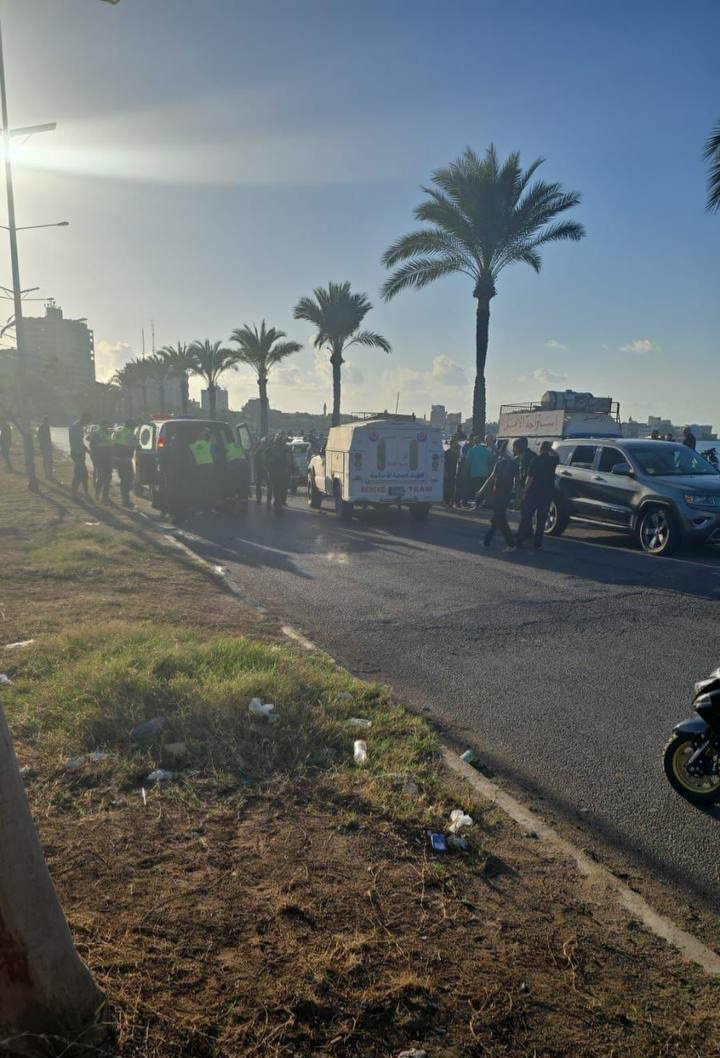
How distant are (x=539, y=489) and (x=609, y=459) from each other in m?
2.26

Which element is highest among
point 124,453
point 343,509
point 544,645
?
point 124,453

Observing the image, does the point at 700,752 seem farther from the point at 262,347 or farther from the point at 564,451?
the point at 262,347

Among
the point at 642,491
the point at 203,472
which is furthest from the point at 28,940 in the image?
the point at 203,472

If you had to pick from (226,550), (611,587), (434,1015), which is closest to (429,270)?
(226,550)

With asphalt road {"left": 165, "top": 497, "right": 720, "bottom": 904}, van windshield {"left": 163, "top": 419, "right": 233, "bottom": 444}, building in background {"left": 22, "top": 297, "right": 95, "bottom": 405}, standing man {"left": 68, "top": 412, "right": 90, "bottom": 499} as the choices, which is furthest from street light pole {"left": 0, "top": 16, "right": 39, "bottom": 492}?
building in background {"left": 22, "top": 297, "right": 95, "bottom": 405}

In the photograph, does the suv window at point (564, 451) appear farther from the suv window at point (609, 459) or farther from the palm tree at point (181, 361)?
the palm tree at point (181, 361)

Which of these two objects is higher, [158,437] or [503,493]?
[158,437]

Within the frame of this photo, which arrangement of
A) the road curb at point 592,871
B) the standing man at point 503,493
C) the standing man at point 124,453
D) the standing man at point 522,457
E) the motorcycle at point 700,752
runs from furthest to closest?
the standing man at point 124,453 < the standing man at point 503,493 < the standing man at point 522,457 < the motorcycle at point 700,752 < the road curb at point 592,871

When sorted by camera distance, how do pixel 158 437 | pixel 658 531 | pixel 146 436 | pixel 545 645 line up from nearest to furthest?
pixel 545 645 → pixel 658 531 → pixel 158 437 → pixel 146 436

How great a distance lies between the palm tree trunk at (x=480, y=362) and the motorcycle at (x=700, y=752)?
20.8m

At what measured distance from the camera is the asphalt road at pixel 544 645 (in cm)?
382

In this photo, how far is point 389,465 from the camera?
15500mm

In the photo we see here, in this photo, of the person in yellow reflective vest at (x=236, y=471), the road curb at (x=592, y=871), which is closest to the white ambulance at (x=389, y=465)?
the person in yellow reflective vest at (x=236, y=471)

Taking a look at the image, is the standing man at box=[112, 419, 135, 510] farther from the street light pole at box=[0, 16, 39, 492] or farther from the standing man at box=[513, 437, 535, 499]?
the standing man at box=[513, 437, 535, 499]
